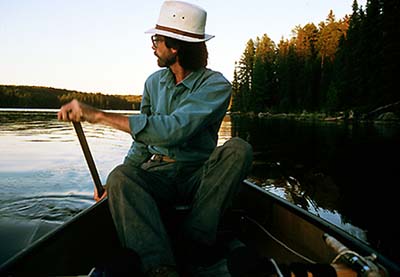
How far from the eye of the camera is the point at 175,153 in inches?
104

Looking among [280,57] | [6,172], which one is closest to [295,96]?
[280,57]

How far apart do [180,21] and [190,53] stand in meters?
0.26

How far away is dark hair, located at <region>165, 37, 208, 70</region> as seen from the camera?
2629 mm

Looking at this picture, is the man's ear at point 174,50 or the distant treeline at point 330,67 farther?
the distant treeline at point 330,67

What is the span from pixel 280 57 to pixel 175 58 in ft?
240

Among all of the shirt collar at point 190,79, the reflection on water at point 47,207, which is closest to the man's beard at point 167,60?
the shirt collar at point 190,79

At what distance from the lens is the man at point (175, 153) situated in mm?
2023

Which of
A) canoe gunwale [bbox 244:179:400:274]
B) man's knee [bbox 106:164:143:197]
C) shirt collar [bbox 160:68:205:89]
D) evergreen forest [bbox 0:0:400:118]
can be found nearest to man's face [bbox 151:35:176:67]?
shirt collar [bbox 160:68:205:89]

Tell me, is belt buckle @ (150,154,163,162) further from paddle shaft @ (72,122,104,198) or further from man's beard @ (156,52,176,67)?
man's beard @ (156,52,176,67)

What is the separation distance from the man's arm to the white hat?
0.77 metres

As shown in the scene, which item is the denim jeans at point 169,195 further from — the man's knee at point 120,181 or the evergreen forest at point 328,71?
the evergreen forest at point 328,71

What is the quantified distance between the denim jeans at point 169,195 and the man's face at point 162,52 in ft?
2.50

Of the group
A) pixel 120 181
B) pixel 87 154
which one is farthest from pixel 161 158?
pixel 120 181

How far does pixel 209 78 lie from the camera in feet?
8.53
